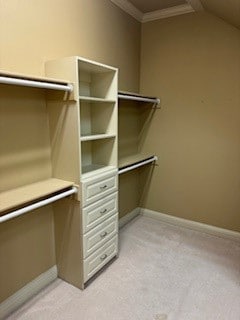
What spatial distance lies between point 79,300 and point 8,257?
2.11ft

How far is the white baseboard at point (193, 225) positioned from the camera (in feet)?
9.13

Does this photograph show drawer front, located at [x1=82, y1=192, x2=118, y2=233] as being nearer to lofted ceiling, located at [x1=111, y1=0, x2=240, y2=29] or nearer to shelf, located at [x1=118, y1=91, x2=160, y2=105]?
shelf, located at [x1=118, y1=91, x2=160, y2=105]

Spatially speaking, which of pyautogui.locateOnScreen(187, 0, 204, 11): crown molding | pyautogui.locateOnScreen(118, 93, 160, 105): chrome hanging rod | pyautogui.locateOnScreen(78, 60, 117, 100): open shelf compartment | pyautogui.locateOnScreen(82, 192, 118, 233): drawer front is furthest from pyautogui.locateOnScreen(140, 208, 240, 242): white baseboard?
pyautogui.locateOnScreen(187, 0, 204, 11): crown molding

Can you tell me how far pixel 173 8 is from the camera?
8.86 feet

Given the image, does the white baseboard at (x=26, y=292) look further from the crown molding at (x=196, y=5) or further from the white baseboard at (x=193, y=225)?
the crown molding at (x=196, y=5)

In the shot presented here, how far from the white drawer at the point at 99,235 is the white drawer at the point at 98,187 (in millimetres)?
264

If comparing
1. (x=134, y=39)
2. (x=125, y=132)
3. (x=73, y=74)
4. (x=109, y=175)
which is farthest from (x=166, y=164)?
(x=73, y=74)

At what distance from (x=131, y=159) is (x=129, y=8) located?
169cm

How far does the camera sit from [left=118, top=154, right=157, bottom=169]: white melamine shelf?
2543 millimetres

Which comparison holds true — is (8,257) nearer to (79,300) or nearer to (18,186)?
(18,186)

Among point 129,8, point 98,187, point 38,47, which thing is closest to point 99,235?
point 98,187

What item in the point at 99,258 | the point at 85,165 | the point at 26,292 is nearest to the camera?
the point at 26,292

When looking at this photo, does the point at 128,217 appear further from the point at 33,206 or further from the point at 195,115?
the point at 33,206

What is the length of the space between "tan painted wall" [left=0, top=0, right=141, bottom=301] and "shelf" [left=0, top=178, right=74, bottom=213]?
3.3 inches
